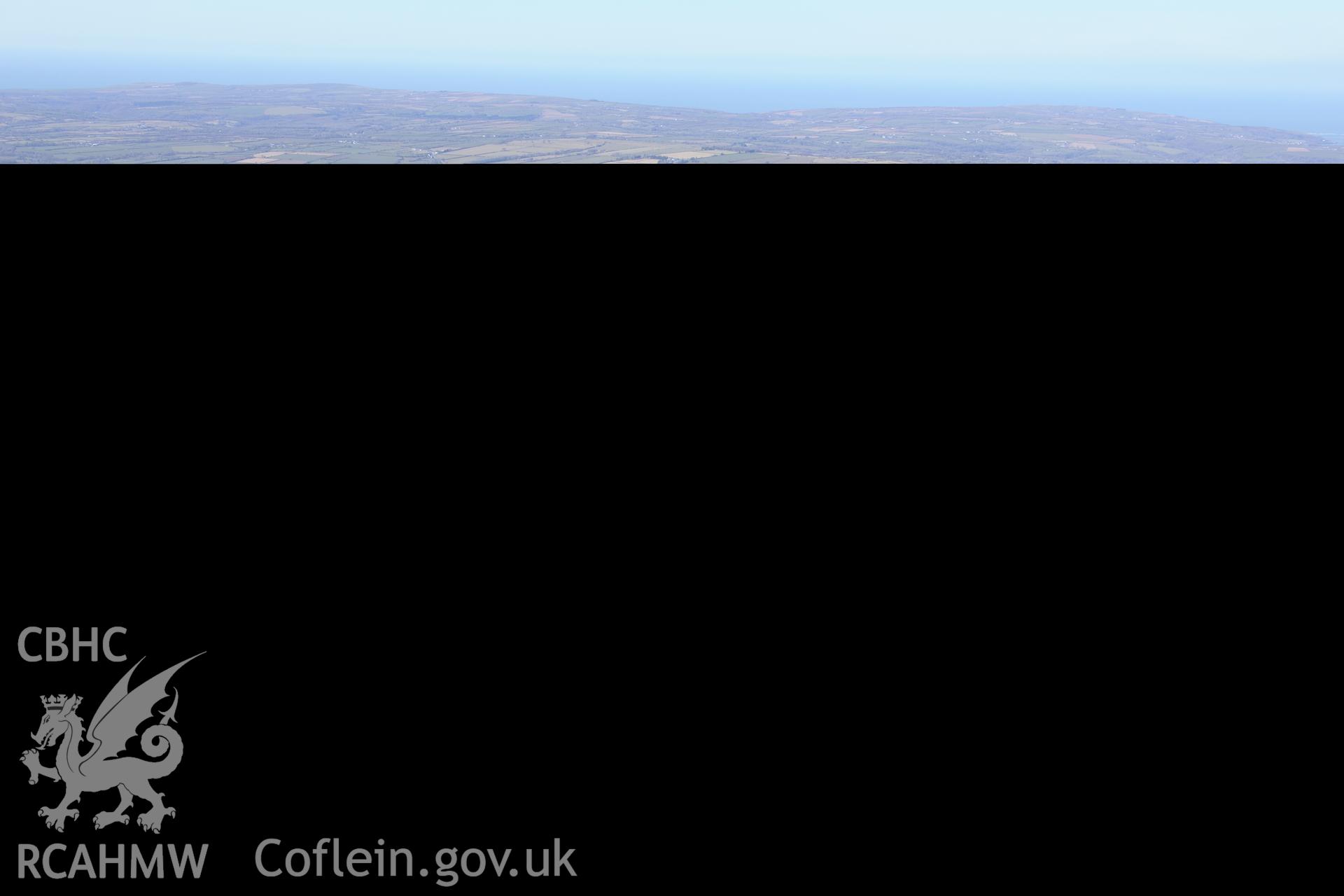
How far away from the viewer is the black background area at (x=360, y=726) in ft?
3.50

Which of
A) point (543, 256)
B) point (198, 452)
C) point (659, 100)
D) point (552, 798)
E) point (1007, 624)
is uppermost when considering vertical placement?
point (659, 100)

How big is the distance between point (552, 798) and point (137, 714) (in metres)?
0.54

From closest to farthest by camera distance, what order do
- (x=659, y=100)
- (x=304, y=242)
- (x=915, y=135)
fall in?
(x=304, y=242)
(x=915, y=135)
(x=659, y=100)

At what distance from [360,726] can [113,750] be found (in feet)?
1.00

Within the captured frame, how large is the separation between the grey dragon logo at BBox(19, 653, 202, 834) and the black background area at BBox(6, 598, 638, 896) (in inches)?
0.4

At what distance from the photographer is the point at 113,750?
1.07 m

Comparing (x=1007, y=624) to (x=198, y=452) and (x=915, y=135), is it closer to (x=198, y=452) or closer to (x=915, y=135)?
(x=198, y=452)

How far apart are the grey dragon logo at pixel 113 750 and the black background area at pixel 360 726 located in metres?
0.01

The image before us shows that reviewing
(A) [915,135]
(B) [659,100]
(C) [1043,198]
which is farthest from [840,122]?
(C) [1043,198]

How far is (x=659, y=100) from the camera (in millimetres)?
26453

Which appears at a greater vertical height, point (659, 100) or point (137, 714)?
point (659, 100)

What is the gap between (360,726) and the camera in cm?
109

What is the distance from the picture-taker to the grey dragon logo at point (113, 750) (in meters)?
1.06

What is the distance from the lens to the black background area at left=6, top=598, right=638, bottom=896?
1.07 meters
